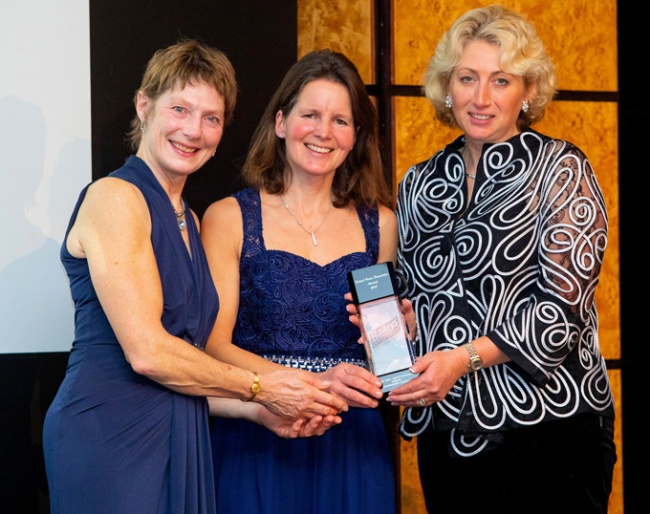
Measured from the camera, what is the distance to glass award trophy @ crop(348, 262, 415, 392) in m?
2.46

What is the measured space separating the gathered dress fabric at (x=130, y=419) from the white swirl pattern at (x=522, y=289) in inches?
26.9

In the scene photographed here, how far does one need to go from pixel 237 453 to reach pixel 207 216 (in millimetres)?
697

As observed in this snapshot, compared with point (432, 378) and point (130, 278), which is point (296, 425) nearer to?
point (432, 378)

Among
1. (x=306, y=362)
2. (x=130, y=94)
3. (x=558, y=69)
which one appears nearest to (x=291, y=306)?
(x=306, y=362)

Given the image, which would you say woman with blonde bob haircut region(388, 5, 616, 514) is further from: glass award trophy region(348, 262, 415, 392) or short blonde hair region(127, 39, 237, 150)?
short blonde hair region(127, 39, 237, 150)

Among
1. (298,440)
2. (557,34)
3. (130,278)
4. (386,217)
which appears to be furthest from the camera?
(557,34)

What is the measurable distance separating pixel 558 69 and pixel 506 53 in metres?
1.59

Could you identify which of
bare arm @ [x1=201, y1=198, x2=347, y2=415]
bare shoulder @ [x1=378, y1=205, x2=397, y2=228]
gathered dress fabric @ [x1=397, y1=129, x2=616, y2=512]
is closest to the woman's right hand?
bare arm @ [x1=201, y1=198, x2=347, y2=415]

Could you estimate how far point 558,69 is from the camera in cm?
405

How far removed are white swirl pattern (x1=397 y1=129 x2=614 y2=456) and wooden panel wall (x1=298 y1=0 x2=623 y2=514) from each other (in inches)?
50.0

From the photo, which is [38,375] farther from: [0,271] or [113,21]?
[113,21]

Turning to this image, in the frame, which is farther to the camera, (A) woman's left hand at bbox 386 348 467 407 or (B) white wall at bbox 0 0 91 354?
(B) white wall at bbox 0 0 91 354

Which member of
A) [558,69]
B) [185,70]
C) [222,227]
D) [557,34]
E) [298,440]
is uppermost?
[557,34]

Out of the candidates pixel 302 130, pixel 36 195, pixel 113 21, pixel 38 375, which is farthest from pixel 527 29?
pixel 38 375
